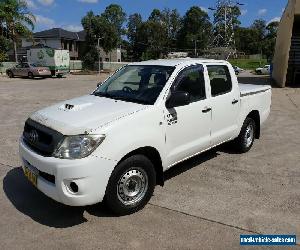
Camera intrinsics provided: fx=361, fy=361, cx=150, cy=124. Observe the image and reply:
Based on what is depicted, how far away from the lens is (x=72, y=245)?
3.91 m

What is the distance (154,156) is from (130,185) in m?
0.52

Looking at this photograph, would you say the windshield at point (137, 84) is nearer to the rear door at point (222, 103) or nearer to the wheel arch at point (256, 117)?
the rear door at point (222, 103)

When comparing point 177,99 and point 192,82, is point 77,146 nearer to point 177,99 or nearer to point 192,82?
point 177,99

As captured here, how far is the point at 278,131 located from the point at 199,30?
110 meters

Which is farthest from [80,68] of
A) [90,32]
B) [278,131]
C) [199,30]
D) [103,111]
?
[199,30]

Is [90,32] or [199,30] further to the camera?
[199,30]

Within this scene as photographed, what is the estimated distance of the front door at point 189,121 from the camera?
4.96m

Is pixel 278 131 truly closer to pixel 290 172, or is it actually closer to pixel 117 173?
pixel 290 172

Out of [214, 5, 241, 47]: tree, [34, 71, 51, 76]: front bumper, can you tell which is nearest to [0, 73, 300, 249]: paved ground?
[34, 71, 51, 76]: front bumper

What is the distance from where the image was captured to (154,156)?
4.78 meters

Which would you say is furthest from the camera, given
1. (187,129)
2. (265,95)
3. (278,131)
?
(278,131)

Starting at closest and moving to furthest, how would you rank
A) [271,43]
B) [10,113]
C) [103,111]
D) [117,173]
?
1. [117,173]
2. [103,111]
3. [10,113]
4. [271,43]

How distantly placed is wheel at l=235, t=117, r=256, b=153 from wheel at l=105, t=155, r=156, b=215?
9.09 ft

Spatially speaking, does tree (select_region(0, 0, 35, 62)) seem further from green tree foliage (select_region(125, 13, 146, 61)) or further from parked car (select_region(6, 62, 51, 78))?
green tree foliage (select_region(125, 13, 146, 61))
